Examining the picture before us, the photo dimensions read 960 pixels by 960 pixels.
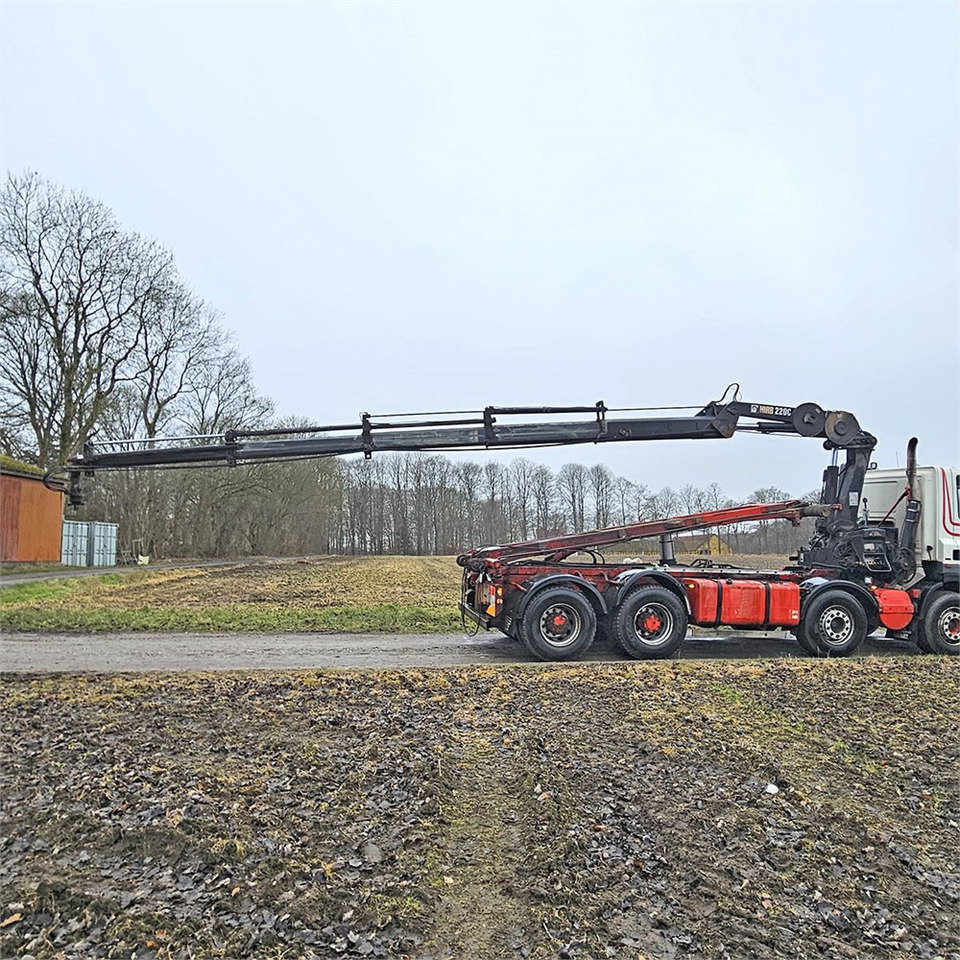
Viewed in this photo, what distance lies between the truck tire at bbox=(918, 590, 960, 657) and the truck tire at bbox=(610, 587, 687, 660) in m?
3.67

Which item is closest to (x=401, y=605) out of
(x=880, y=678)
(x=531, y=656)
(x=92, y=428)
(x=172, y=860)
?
(x=531, y=656)

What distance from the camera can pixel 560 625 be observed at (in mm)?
10297

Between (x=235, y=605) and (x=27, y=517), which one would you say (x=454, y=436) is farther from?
(x=27, y=517)

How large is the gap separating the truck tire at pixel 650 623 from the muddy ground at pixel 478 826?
9.76 ft

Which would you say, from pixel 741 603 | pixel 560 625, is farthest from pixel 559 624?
pixel 741 603

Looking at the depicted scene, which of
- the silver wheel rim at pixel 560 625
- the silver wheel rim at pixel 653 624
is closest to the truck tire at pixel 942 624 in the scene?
the silver wheel rim at pixel 653 624

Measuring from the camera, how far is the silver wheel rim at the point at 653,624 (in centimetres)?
1040

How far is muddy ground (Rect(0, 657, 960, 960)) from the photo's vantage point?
351 centimetres

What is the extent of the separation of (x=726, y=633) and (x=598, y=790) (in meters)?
9.20

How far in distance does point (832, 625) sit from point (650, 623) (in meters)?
2.72

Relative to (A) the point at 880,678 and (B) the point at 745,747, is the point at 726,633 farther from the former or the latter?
(B) the point at 745,747

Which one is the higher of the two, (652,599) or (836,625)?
(652,599)

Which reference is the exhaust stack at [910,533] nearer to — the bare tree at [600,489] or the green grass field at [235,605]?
the green grass field at [235,605]

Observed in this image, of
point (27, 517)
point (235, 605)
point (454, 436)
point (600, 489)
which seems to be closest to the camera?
point (454, 436)
